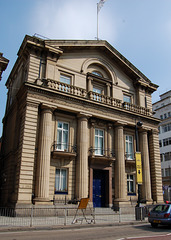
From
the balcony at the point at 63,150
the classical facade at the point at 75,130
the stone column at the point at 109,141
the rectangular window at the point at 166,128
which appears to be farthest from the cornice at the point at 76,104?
the rectangular window at the point at 166,128

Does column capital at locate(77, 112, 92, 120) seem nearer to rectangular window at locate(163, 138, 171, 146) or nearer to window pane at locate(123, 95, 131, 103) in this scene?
window pane at locate(123, 95, 131, 103)

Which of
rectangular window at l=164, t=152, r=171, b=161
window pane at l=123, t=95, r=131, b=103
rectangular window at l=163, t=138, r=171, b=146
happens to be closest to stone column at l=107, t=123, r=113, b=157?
window pane at l=123, t=95, r=131, b=103

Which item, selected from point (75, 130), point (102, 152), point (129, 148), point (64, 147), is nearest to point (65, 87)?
point (75, 130)

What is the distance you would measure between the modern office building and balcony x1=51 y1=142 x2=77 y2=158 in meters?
32.2

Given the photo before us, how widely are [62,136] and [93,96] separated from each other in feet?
18.7

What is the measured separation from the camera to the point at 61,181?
21.7 meters

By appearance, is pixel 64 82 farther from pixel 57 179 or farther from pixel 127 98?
pixel 57 179

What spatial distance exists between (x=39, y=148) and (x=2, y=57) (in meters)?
9.25

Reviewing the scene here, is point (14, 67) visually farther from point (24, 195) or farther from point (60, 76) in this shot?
point (24, 195)

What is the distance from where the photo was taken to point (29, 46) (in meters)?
23.1

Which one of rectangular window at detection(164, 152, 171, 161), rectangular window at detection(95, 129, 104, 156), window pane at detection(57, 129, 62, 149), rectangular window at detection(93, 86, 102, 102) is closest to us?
window pane at detection(57, 129, 62, 149)

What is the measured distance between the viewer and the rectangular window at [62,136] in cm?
2244

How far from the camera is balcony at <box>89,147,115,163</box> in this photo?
76.3ft

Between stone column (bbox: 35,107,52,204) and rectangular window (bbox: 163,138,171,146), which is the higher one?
rectangular window (bbox: 163,138,171,146)
